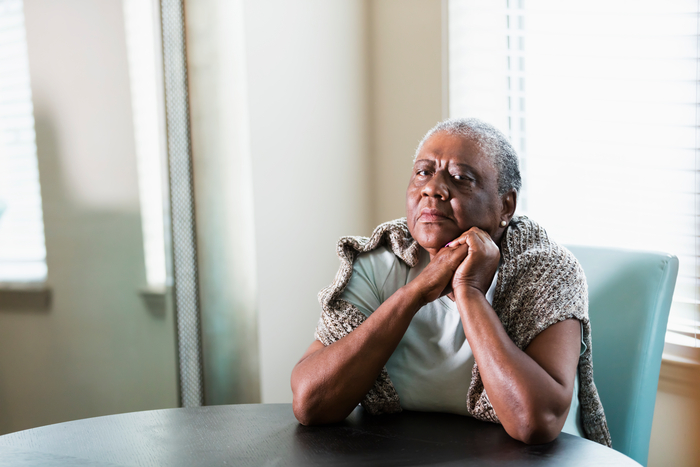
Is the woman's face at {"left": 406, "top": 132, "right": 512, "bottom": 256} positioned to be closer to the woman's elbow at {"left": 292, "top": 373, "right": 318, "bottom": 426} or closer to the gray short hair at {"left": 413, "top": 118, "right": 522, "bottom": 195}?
the gray short hair at {"left": 413, "top": 118, "right": 522, "bottom": 195}

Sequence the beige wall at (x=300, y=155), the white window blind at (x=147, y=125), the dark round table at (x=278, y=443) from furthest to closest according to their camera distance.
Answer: the beige wall at (x=300, y=155), the white window blind at (x=147, y=125), the dark round table at (x=278, y=443)

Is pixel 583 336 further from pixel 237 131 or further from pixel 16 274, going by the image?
pixel 16 274

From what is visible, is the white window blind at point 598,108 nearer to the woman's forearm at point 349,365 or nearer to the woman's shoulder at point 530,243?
the woman's shoulder at point 530,243

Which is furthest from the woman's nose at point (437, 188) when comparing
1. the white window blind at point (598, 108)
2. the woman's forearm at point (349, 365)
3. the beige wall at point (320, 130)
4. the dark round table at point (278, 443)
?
the beige wall at point (320, 130)

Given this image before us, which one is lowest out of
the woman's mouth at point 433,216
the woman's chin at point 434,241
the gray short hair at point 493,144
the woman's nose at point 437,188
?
the woman's chin at point 434,241

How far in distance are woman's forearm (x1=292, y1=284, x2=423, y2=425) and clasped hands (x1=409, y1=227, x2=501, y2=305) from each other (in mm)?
29

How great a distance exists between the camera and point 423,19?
92.4 inches

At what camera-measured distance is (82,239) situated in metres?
2.01

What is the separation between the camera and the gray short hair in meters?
1.34

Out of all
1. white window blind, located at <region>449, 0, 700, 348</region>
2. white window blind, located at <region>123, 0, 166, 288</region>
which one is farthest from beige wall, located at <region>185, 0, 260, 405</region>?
white window blind, located at <region>449, 0, 700, 348</region>

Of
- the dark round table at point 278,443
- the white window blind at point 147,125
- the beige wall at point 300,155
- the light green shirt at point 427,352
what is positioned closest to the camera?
the dark round table at point 278,443

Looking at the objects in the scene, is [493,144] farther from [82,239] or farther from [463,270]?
[82,239]

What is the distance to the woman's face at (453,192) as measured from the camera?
132cm

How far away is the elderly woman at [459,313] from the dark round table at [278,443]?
0.06 meters
